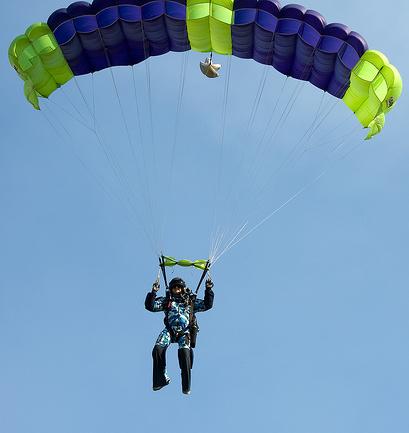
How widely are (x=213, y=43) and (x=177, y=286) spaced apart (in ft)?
14.9

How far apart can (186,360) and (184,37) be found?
586 centimetres

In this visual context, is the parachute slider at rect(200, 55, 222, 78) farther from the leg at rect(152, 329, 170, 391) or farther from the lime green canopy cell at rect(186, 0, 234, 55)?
the leg at rect(152, 329, 170, 391)

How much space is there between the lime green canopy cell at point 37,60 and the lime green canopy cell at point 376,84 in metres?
5.24

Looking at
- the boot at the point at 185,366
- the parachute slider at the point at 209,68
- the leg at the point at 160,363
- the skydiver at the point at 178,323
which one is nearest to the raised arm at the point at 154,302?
the skydiver at the point at 178,323

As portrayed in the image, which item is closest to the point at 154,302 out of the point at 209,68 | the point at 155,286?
the point at 155,286

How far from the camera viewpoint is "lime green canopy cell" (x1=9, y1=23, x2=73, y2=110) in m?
17.4

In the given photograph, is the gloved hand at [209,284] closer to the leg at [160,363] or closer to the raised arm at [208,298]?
the raised arm at [208,298]

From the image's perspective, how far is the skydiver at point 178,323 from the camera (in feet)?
51.0

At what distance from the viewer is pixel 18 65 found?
690 inches

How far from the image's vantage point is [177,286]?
16219 mm

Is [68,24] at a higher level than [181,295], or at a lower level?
higher

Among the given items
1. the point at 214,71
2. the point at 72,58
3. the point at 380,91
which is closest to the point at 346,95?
the point at 380,91

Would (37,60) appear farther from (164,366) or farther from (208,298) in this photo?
(164,366)

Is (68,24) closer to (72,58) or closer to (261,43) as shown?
(72,58)
